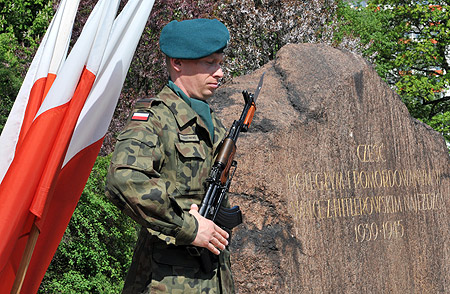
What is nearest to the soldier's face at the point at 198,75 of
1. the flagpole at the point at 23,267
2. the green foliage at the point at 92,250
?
the flagpole at the point at 23,267

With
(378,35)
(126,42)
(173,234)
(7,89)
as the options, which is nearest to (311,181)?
(126,42)

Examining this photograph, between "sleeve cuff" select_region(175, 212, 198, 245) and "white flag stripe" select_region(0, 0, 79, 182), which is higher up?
"white flag stripe" select_region(0, 0, 79, 182)

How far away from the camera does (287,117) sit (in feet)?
16.7

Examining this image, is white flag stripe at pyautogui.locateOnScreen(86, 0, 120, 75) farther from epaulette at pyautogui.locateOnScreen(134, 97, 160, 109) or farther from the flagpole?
the flagpole

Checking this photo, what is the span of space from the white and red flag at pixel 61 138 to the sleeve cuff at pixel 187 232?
69 cm

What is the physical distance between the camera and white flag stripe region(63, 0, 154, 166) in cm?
302

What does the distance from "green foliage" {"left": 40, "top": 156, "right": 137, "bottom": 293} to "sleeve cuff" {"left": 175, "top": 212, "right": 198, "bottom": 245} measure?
122 inches

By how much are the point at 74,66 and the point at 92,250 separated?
3.01 metres

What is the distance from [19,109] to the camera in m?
3.15

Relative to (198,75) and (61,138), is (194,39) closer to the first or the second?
(198,75)

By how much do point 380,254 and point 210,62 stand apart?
10.7 ft

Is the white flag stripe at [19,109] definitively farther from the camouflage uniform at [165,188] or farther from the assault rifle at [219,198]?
the assault rifle at [219,198]

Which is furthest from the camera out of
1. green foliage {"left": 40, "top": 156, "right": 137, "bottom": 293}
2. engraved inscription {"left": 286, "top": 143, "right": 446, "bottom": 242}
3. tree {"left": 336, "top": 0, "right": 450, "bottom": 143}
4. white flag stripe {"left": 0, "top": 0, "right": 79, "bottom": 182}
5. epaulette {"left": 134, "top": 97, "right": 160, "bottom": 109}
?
tree {"left": 336, "top": 0, "right": 450, "bottom": 143}

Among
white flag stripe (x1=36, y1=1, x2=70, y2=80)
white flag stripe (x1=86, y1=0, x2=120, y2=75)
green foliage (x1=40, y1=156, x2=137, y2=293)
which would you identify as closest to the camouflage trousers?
white flag stripe (x1=86, y1=0, x2=120, y2=75)
